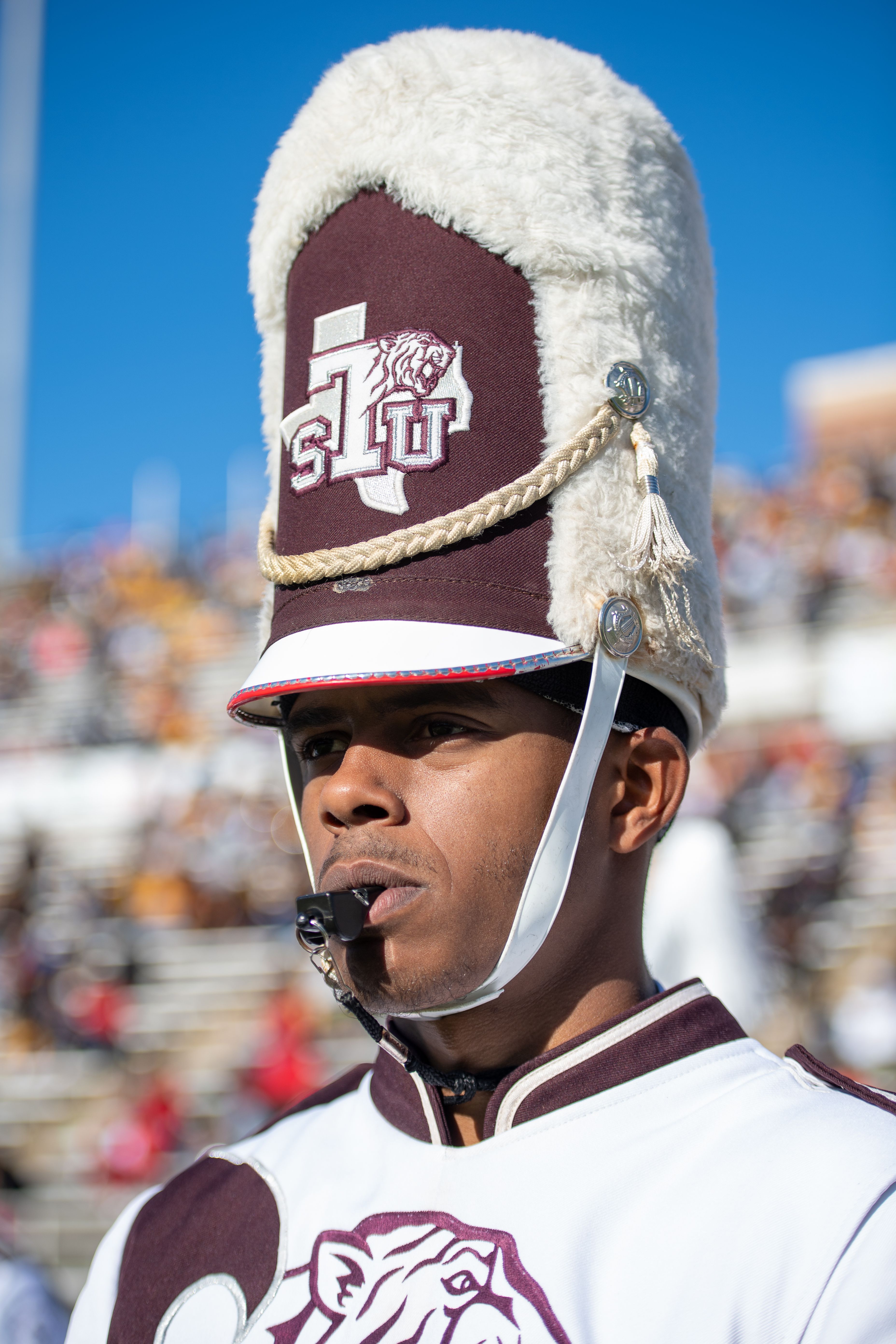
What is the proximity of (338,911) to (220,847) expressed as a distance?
1048 centimetres

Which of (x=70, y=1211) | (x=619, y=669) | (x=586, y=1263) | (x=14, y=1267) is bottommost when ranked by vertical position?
(x=70, y=1211)

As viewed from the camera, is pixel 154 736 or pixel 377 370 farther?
pixel 154 736

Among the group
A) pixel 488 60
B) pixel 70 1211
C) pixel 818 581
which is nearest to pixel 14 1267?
pixel 488 60

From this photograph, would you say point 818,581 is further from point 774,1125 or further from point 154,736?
point 774,1125

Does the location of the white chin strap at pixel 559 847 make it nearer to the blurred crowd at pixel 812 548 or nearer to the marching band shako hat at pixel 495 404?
the marching band shako hat at pixel 495 404

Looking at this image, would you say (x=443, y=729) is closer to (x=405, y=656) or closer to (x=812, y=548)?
(x=405, y=656)

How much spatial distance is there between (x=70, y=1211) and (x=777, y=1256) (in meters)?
7.24

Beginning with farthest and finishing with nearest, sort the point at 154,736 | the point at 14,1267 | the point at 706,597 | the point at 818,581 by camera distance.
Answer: the point at 154,736, the point at 818,581, the point at 14,1267, the point at 706,597

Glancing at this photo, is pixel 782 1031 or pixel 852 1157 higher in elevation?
pixel 852 1157

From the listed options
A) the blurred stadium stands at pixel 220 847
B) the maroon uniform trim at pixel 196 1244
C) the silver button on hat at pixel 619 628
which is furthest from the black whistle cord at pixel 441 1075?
the blurred stadium stands at pixel 220 847

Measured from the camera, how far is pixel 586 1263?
1.23m

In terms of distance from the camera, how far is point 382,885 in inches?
51.7

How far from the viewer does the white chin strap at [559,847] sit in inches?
52.3

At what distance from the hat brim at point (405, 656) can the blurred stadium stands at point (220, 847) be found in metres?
2.28
